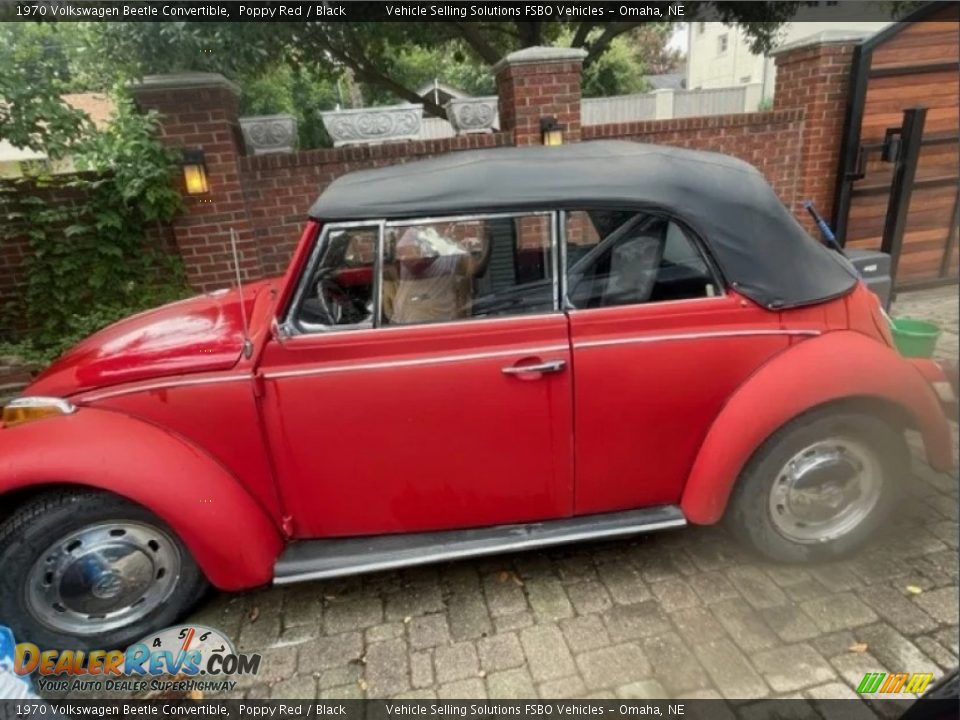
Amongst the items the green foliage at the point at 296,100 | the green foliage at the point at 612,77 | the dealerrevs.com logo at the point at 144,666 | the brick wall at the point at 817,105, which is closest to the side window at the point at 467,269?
the dealerrevs.com logo at the point at 144,666

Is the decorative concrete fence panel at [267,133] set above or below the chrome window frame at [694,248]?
above

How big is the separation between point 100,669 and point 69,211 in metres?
3.95

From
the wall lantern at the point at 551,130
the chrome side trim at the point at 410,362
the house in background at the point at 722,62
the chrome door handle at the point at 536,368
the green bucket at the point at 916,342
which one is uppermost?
the house in background at the point at 722,62

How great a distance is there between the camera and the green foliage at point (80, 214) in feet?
14.1

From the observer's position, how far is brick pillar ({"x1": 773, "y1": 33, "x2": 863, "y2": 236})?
5609mm

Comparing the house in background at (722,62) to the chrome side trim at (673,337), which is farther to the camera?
the house in background at (722,62)

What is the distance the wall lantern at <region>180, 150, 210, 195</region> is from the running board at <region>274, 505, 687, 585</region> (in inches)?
143

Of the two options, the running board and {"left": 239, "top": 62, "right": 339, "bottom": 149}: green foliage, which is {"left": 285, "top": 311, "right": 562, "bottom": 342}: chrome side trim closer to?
the running board

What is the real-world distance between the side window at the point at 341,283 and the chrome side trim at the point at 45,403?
0.95 meters

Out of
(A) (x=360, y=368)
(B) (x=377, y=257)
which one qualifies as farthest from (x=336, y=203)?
(A) (x=360, y=368)

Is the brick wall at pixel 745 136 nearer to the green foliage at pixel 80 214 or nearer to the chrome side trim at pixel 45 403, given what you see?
the green foliage at pixel 80 214

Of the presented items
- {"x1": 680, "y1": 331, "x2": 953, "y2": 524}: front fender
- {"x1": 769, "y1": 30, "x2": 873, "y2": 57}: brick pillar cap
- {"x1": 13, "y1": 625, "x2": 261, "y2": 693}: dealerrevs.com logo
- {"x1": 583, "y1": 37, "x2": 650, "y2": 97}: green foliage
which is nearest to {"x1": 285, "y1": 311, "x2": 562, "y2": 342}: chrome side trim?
{"x1": 680, "y1": 331, "x2": 953, "y2": 524}: front fender

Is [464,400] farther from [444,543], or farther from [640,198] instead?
[640,198]

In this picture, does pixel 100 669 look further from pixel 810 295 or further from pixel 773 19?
pixel 773 19
